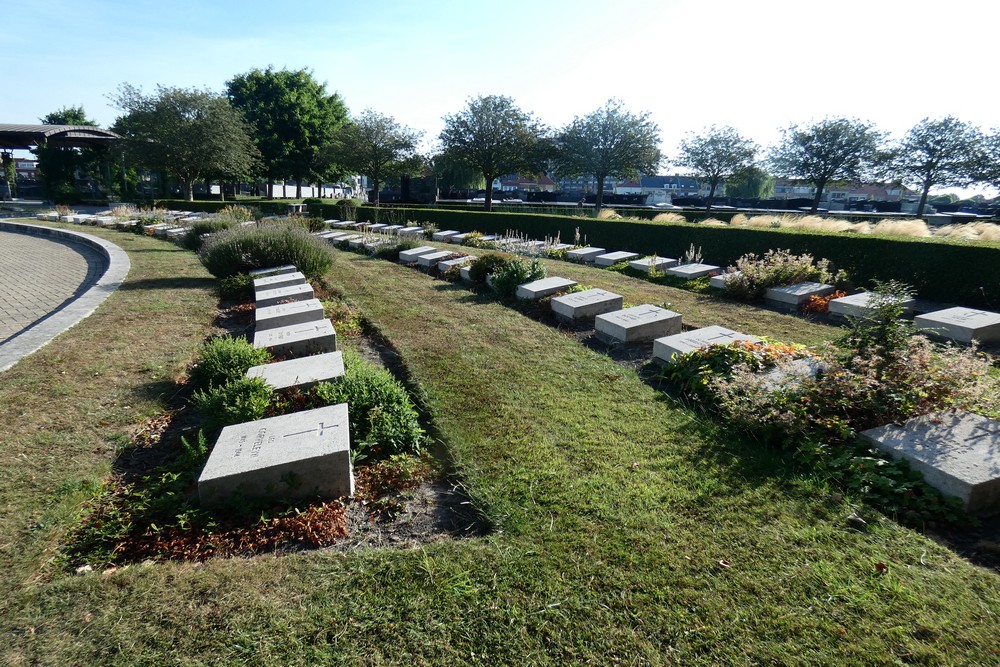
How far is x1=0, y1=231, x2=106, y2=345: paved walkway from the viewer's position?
747 cm

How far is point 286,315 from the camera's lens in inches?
239

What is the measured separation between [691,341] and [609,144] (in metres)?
25.8

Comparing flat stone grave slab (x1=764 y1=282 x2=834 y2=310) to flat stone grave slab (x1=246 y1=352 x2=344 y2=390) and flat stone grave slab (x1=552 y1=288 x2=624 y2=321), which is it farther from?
flat stone grave slab (x1=246 y1=352 x2=344 y2=390)

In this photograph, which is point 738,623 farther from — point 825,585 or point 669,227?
point 669,227

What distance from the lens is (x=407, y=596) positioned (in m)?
2.27

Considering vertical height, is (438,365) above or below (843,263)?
below

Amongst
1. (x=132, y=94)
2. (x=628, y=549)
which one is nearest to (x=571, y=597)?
(x=628, y=549)

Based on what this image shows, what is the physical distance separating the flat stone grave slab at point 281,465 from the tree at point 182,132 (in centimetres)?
3144

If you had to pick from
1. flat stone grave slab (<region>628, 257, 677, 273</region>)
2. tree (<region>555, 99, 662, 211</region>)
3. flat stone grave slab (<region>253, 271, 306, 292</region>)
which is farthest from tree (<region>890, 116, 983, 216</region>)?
flat stone grave slab (<region>253, 271, 306, 292</region>)

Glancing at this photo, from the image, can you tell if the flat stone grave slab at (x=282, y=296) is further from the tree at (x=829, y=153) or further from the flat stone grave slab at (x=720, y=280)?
A: the tree at (x=829, y=153)

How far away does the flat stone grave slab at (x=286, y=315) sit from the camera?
235 inches

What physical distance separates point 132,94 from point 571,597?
38295mm

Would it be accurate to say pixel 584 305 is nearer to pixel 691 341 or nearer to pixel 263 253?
pixel 691 341

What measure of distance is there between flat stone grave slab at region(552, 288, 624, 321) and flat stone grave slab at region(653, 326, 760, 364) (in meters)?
1.68
